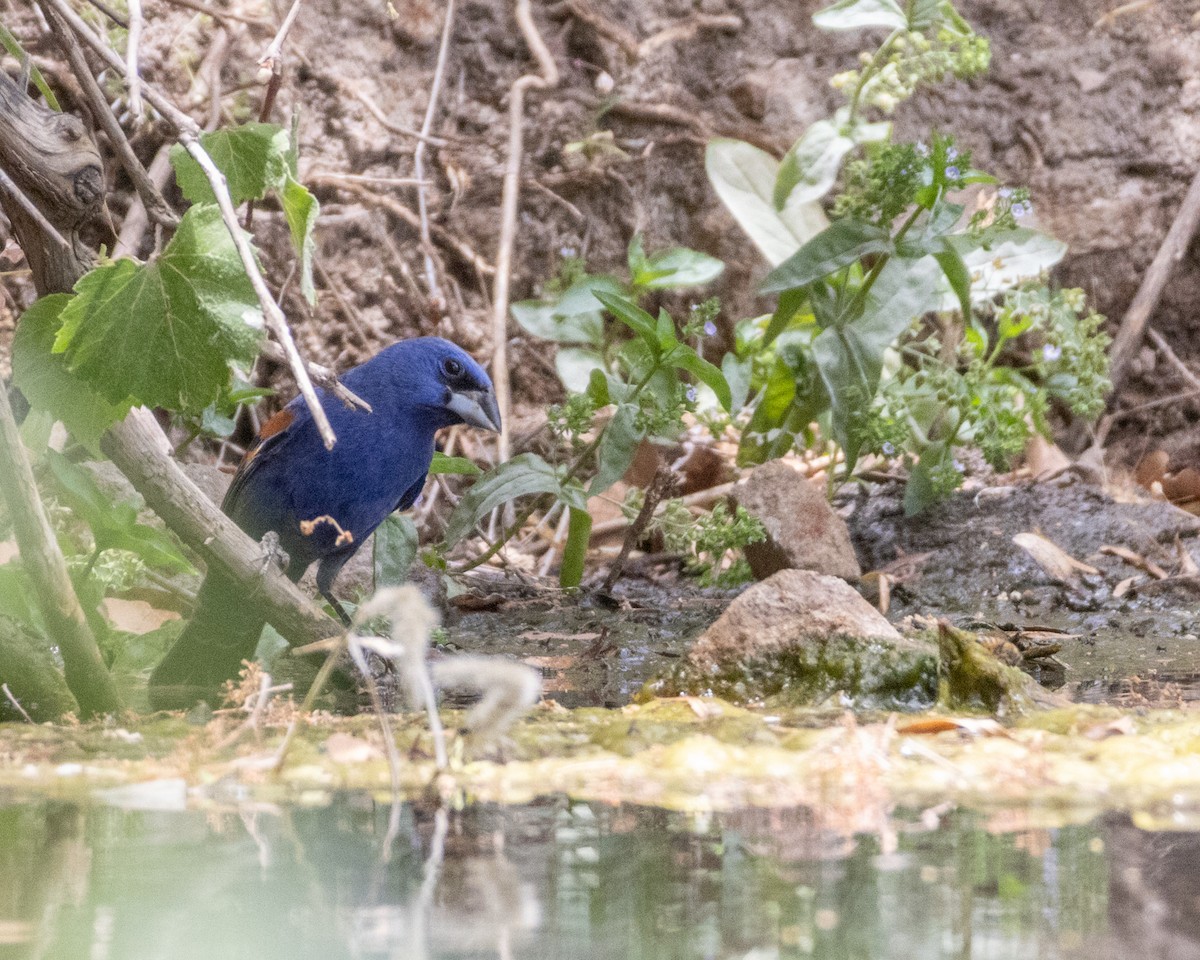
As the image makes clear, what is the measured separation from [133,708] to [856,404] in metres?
2.43

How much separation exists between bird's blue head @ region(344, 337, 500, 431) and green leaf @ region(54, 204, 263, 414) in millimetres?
1304

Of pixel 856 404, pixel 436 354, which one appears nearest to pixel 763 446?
pixel 856 404

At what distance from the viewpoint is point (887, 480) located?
500cm

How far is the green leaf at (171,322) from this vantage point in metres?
1.98

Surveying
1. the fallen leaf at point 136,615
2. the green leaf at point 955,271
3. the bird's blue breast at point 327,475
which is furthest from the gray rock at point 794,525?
the fallen leaf at point 136,615

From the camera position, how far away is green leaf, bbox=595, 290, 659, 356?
3695 mm

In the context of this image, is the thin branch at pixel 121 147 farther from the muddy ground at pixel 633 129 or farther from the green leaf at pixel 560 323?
the muddy ground at pixel 633 129

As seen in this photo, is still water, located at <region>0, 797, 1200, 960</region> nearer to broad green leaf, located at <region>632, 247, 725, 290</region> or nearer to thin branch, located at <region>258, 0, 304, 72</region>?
thin branch, located at <region>258, 0, 304, 72</region>

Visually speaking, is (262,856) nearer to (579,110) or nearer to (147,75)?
(147,75)

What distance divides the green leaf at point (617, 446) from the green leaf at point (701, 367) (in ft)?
0.63

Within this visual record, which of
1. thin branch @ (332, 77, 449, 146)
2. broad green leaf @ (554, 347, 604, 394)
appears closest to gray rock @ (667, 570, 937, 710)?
broad green leaf @ (554, 347, 604, 394)

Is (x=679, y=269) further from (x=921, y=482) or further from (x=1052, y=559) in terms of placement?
(x=1052, y=559)

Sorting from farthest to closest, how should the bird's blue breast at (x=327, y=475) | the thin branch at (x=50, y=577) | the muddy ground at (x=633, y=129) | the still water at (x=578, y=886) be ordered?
the muddy ground at (x=633, y=129) < the bird's blue breast at (x=327, y=475) < the thin branch at (x=50, y=577) < the still water at (x=578, y=886)

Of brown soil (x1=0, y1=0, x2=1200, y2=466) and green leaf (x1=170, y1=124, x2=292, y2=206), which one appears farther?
brown soil (x1=0, y1=0, x2=1200, y2=466)
